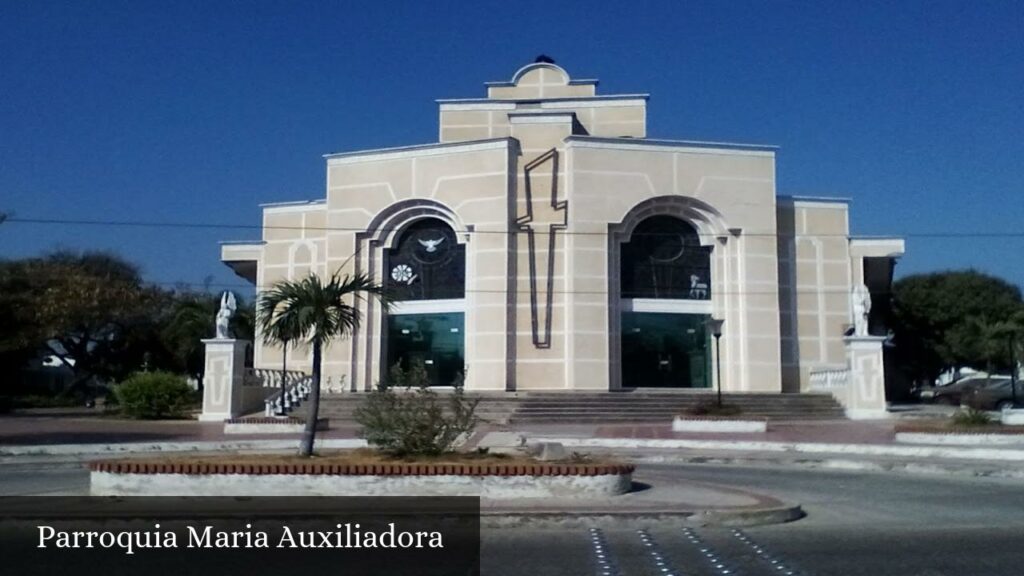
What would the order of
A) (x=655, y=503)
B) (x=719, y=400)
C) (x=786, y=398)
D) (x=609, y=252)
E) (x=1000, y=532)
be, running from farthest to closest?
(x=609, y=252) → (x=786, y=398) → (x=719, y=400) → (x=655, y=503) → (x=1000, y=532)

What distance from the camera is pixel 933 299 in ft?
213

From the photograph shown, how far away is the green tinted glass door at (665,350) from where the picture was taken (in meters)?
42.2

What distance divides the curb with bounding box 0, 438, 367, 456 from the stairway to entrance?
977 centimetres

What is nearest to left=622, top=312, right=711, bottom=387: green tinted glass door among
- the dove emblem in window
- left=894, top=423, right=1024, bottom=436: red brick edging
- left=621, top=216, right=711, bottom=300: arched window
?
left=621, top=216, right=711, bottom=300: arched window

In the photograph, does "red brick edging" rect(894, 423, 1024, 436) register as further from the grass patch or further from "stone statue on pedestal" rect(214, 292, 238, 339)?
"stone statue on pedestal" rect(214, 292, 238, 339)

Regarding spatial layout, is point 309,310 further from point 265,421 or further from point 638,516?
point 265,421

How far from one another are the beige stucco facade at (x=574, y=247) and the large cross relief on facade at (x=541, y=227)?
52 mm

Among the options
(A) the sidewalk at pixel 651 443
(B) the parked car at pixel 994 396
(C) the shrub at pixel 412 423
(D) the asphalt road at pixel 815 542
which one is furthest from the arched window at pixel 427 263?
(C) the shrub at pixel 412 423

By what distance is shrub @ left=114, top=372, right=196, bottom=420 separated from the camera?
117ft

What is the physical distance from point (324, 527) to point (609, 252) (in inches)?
1240

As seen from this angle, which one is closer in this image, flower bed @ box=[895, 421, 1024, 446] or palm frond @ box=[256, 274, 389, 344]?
palm frond @ box=[256, 274, 389, 344]

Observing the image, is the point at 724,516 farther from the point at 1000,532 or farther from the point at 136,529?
the point at 136,529

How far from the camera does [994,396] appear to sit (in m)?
43.8

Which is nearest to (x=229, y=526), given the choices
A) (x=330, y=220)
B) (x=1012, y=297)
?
(x=330, y=220)
